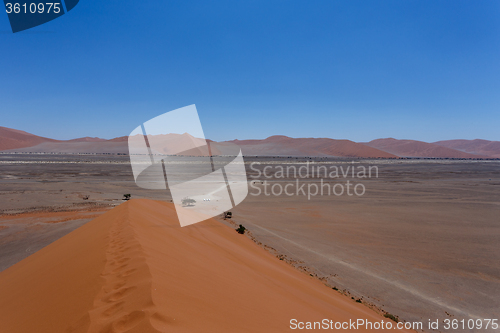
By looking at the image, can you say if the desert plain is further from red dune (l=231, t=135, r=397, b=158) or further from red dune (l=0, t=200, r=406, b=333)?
red dune (l=231, t=135, r=397, b=158)

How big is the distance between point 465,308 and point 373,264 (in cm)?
266

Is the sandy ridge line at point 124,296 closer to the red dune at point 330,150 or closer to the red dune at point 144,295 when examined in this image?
the red dune at point 144,295

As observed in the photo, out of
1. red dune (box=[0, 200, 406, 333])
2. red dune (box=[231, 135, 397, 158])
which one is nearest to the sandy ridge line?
red dune (box=[0, 200, 406, 333])

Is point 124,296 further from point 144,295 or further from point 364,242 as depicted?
point 364,242

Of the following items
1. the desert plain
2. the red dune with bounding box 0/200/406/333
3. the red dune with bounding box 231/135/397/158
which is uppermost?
the red dune with bounding box 231/135/397/158

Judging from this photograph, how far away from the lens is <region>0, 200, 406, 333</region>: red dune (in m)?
2.43

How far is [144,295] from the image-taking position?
262cm

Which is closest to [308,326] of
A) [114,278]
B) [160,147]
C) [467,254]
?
[114,278]

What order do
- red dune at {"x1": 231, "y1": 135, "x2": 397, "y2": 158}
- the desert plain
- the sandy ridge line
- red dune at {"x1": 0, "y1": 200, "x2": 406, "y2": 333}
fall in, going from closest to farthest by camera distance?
the sandy ridge line < red dune at {"x1": 0, "y1": 200, "x2": 406, "y2": 333} < the desert plain < red dune at {"x1": 231, "y1": 135, "x2": 397, "y2": 158}

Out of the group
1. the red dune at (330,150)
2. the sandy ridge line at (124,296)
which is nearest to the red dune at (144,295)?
the sandy ridge line at (124,296)

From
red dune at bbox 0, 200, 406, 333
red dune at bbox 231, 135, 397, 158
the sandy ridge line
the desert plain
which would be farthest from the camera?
red dune at bbox 231, 135, 397, 158

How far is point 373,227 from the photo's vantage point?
13422mm

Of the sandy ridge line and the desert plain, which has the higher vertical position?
the sandy ridge line

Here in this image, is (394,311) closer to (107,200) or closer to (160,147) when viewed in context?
(107,200)
